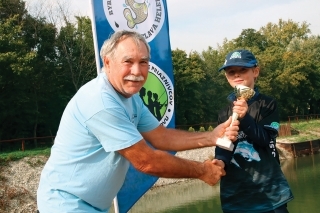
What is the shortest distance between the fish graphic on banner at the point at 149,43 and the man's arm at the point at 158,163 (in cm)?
137

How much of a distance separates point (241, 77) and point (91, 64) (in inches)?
699

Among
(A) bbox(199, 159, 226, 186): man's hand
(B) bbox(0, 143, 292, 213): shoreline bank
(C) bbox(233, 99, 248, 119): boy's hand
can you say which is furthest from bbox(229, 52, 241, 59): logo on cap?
(B) bbox(0, 143, 292, 213): shoreline bank

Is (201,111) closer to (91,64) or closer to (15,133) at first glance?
(91,64)

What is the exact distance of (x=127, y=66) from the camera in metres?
1.66

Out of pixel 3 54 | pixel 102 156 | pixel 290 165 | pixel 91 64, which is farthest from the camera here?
pixel 91 64

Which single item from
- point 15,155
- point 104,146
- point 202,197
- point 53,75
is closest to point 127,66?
point 104,146

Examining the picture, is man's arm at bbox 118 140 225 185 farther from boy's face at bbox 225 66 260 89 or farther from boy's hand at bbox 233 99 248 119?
boy's face at bbox 225 66 260 89

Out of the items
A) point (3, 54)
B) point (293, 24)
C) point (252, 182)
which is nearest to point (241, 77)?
point (252, 182)

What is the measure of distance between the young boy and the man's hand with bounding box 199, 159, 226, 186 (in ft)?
0.56

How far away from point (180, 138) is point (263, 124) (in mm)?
457

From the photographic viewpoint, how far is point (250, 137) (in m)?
2.06

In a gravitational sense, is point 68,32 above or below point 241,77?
above

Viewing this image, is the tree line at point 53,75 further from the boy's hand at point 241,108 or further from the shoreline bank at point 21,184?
the boy's hand at point 241,108

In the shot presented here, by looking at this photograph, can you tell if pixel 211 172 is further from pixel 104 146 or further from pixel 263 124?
pixel 104 146
